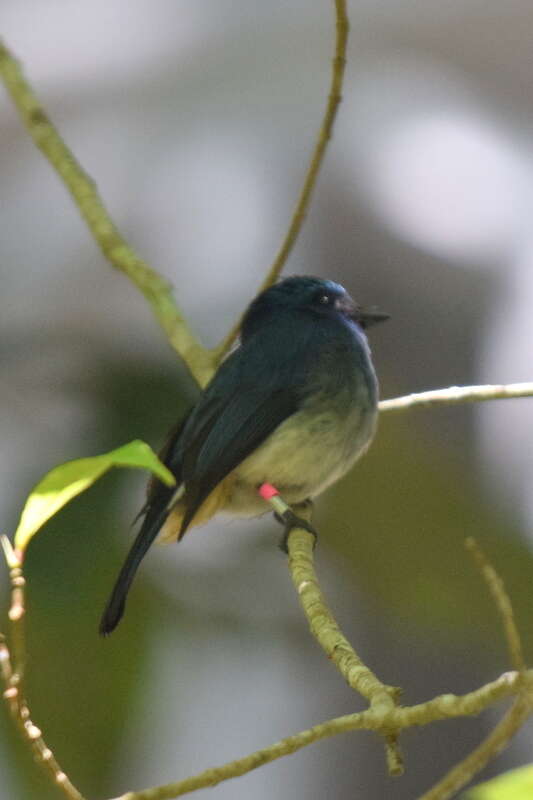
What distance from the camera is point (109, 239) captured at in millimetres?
3861

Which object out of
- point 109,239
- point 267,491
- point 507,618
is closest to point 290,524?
point 267,491

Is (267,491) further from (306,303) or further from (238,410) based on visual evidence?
(306,303)

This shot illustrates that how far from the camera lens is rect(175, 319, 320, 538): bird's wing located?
3676 mm

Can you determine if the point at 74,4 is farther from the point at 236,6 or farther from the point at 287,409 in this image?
the point at 287,409

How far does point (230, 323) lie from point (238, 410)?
2436mm

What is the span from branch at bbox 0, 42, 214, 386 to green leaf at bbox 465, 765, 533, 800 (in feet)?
8.64

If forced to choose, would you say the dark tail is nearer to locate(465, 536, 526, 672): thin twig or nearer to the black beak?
the black beak

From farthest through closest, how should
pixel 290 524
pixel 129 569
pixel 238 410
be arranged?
1. pixel 238 410
2. pixel 290 524
3. pixel 129 569

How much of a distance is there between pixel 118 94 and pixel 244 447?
4331mm

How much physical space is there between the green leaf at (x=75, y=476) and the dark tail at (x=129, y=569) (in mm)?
1326

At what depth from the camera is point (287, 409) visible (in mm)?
3938

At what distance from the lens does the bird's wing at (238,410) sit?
3.68 meters

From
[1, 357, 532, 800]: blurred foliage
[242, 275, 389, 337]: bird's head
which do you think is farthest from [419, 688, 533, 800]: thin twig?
[1, 357, 532, 800]: blurred foliage

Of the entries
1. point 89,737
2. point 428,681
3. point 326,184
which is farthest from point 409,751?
point 326,184
